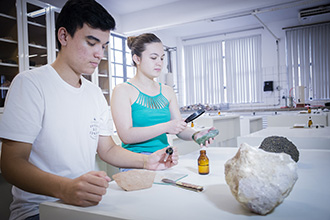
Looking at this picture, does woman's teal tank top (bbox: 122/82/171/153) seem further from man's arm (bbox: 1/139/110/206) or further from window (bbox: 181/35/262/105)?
window (bbox: 181/35/262/105)

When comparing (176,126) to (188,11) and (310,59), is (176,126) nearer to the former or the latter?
(188,11)

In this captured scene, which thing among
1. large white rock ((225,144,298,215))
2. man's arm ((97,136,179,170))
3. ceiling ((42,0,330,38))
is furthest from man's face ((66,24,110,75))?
ceiling ((42,0,330,38))

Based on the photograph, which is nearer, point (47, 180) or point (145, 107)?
point (47, 180)

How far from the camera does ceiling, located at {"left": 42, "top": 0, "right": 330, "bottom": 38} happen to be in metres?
4.54

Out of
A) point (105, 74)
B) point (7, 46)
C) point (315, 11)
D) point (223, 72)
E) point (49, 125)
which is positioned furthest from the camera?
point (223, 72)

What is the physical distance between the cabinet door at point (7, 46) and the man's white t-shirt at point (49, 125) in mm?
2665

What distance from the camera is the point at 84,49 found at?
39.5 inches

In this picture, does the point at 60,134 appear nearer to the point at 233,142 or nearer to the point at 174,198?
the point at 174,198

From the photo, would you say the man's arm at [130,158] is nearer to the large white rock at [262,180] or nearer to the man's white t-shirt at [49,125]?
the man's white t-shirt at [49,125]

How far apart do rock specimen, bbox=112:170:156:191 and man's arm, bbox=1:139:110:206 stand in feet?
0.44

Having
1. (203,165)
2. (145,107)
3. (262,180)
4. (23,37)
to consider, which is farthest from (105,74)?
(262,180)

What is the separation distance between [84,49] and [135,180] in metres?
0.53

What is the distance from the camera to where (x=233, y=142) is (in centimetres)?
488

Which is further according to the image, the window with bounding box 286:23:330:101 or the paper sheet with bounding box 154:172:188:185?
the window with bounding box 286:23:330:101
